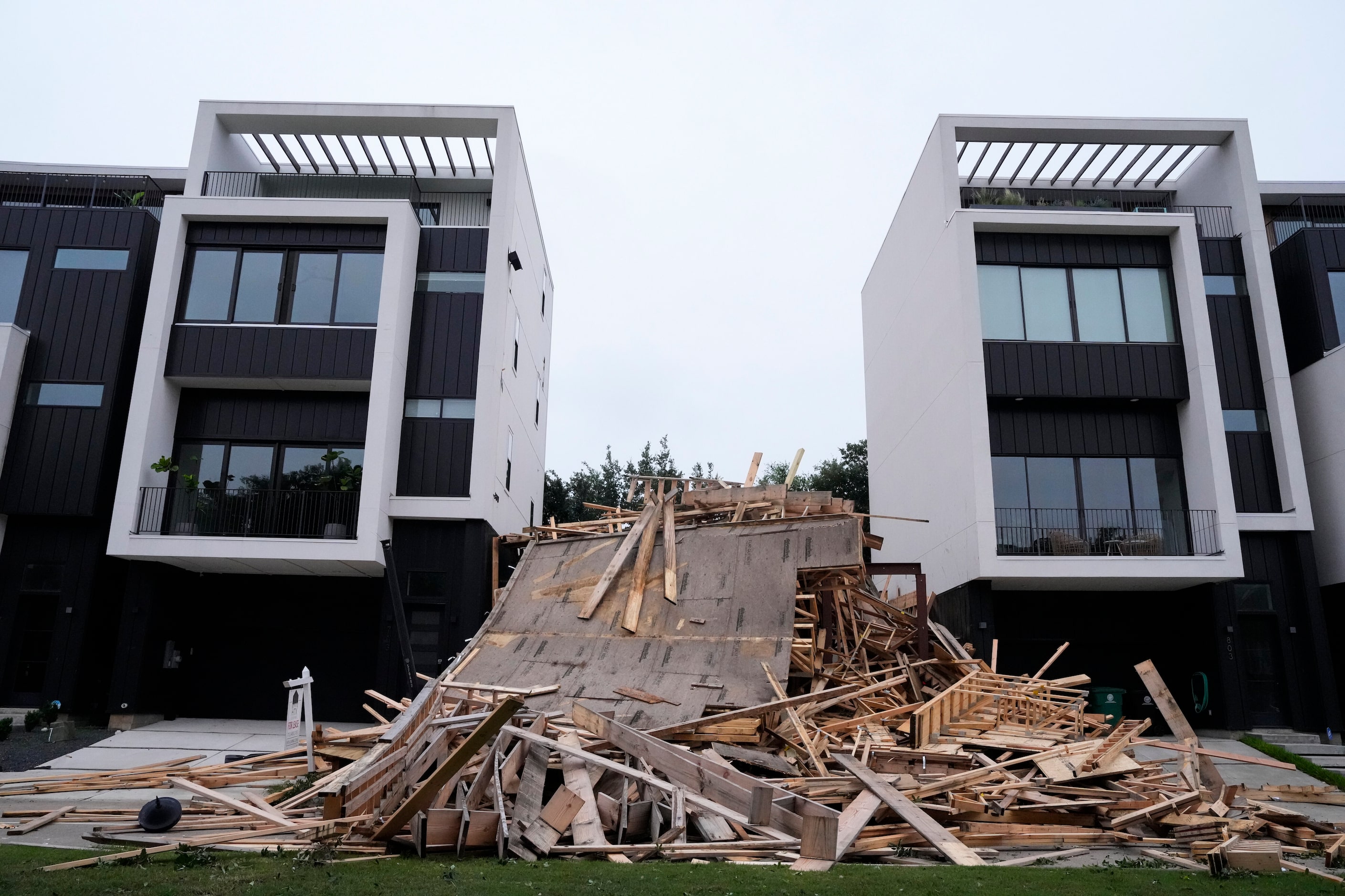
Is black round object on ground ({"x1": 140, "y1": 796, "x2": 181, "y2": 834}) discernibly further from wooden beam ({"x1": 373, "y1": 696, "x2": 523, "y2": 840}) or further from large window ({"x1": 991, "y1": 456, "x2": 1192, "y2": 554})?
large window ({"x1": 991, "y1": 456, "x2": 1192, "y2": 554})

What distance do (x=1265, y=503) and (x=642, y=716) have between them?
1672cm

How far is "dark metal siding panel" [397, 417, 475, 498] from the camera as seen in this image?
19344 millimetres

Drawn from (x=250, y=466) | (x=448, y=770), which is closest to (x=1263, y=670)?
(x=448, y=770)

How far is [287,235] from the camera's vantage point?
2012cm

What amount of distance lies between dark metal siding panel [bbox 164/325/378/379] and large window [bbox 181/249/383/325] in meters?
0.32

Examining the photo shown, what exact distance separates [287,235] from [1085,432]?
61.6 ft

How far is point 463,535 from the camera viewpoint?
749 inches

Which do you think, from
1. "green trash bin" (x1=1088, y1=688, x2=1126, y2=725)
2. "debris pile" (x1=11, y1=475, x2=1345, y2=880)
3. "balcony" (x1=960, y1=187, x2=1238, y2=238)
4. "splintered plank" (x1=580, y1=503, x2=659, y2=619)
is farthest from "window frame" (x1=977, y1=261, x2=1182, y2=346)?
"splintered plank" (x1=580, y1=503, x2=659, y2=619)

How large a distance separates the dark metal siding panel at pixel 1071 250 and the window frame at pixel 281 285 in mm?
14110

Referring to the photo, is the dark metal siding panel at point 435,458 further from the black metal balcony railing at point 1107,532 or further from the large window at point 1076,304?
the large window at point 1076,304

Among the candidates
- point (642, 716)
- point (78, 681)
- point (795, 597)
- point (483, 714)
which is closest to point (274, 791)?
point (483, 714)

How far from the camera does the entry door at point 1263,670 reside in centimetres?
1888

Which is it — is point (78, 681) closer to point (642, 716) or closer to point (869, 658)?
point (642, 716)

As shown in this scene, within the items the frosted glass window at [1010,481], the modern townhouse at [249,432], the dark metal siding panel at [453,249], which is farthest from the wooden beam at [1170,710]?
the dark metal siding panel at [453,249]
